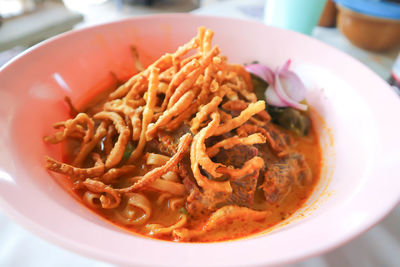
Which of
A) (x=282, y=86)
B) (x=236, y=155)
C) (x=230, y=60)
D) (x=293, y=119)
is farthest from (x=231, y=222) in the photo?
(x=230, y=60)

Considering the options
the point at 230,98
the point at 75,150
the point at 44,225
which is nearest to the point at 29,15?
the point at 75,150

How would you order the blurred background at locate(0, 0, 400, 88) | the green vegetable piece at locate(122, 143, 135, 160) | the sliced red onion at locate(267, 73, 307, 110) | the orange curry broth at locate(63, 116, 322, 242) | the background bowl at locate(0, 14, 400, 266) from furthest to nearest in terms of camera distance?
1. the blurred background at locate(0, 0, 400, 88)
2. the sliced red onion at locate(267, 73, 307, 110)
3. the green vegetable piece at locate(122, 143, 135, 160)
4. the orange curry broth at locate(63, 116, 322, 242)
5. the background bowl at locate(0, 14, 400, 266)

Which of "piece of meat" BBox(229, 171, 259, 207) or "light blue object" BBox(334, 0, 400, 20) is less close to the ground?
"light blue object" BBox(334, 0, 400, 20)

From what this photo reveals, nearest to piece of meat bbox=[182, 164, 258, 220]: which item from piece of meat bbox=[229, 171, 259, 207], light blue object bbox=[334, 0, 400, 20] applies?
piece of meat bbox=[229, 171, 259, 207]

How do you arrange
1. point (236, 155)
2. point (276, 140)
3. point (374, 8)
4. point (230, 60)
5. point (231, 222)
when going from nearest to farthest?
point (231, 222) → point (236, 155) → point (276, 140) → point (230, 60) → point (374, 8)

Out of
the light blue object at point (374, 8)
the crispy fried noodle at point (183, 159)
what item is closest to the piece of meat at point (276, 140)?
the crispy fried noodle at point (183, 159)

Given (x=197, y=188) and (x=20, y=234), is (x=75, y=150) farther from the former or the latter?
(x=197, y=188)

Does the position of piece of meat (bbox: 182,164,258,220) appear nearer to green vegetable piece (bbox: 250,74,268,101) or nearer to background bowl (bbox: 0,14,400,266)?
background bowl (bbox: 0,14,400,266)

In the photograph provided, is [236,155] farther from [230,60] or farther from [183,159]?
[230,60]
